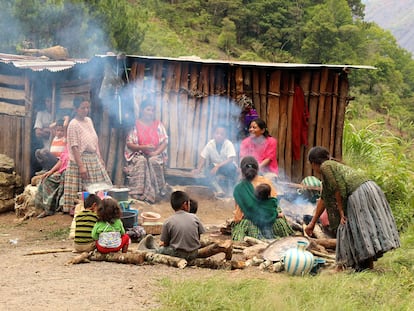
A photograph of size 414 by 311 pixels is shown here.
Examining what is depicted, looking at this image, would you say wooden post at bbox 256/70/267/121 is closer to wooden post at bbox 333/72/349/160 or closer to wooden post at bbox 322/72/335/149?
wooden post at bbox 322/72/335/149

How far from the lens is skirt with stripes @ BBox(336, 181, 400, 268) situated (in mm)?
6004

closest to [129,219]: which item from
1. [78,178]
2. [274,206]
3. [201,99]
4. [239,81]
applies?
[78,178]

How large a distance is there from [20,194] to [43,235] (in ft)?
7.41

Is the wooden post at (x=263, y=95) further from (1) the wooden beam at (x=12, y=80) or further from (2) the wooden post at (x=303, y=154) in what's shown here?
(1) the wooden beam at (x=12, y=80)

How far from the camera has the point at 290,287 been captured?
518 cm

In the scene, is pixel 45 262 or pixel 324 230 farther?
pixel 324 230

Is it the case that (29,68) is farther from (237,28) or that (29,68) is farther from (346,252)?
(237,28)

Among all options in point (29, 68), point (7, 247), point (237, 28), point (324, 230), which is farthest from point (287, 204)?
point (237, 28)

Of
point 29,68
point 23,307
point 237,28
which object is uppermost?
point 237,28

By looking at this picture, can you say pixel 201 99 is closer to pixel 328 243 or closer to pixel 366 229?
pixel 328 243

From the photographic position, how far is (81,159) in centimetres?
909

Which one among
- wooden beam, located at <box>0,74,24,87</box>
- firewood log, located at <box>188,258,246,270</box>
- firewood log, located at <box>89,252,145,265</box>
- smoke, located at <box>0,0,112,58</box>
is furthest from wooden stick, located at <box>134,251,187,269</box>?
smoke, located at <box>0,0,112,58</box>

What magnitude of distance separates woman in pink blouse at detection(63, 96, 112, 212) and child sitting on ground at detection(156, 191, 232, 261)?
309 cm

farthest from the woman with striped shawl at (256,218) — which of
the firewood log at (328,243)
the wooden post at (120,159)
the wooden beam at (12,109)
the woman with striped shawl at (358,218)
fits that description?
the wooden beam at (12,109)
